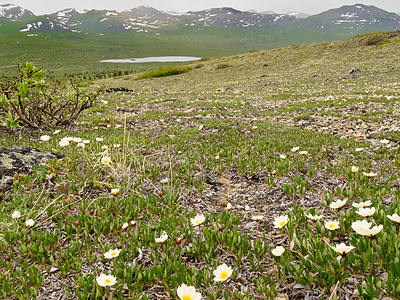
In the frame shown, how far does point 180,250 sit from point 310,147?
6090 mm

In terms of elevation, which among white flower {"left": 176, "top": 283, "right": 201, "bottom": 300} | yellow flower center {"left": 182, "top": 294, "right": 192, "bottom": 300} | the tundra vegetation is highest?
white flower {"left": 176, "top": 283, "right": 201, "bottom": 300}

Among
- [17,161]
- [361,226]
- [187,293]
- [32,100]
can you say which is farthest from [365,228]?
[32,100]

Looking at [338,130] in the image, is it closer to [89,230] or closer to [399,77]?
[89,230]

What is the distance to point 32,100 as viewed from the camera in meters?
9.38

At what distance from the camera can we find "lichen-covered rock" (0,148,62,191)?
544cm

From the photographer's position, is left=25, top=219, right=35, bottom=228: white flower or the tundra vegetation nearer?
the tundra vegetation

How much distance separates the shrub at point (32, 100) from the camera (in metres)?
8.04

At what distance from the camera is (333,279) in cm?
265

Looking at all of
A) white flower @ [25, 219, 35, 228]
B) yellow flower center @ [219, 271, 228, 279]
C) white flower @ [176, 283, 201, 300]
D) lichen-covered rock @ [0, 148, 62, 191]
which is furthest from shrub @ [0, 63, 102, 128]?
yellow flower center @ [219, 271, 228, 279]

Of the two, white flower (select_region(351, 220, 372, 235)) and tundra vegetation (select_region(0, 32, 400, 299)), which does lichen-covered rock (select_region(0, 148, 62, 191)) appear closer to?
tundra vegetation (select_region(0, 32, 400, 299))

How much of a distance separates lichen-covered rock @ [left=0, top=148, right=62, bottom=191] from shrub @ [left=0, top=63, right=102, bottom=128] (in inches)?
72.7

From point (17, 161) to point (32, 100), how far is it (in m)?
4.54

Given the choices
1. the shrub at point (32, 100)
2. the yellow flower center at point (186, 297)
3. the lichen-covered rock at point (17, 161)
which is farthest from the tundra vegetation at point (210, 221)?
the shrub at point (32, 100)

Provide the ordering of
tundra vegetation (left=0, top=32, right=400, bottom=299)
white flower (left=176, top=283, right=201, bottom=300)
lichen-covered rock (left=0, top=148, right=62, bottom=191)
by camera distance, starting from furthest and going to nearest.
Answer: lichen-covered rock (left=0, top=148, right=62, bottom=191) < tundra vegetation (left=0, top=32, right=400, bottom=299) < white flower (left=176, top=283, right=201, bottom=300)
